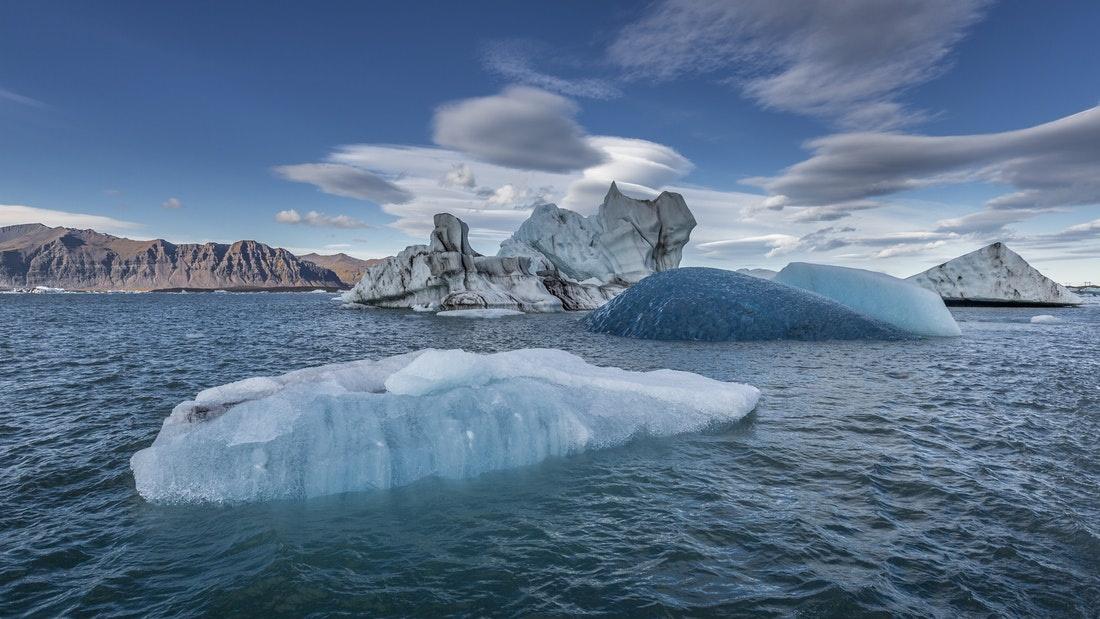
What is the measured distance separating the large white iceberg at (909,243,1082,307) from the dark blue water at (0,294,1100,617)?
200ft

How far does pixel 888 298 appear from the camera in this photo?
22562 millimetres

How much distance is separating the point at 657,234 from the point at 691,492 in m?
64.6

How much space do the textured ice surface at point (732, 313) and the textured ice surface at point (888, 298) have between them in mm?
1835

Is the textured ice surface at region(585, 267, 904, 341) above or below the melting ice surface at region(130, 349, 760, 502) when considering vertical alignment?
above

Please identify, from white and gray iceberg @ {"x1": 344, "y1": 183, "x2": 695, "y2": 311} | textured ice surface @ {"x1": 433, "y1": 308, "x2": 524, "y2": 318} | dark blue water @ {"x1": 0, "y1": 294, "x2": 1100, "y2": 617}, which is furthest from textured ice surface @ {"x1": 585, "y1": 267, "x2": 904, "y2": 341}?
white and gray iceberg @ {"x1": 344, "y1": 183, "x2": 695, "y2": 311}

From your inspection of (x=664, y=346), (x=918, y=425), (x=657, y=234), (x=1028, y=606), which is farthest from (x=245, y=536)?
(x=657, y=234)

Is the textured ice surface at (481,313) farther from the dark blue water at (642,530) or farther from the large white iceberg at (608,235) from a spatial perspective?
the dark blue water at (642,530)

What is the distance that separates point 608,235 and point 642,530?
63662 millimetres

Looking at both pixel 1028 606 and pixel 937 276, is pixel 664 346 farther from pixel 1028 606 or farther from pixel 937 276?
pixel 937 276

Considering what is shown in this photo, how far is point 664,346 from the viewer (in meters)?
18.5

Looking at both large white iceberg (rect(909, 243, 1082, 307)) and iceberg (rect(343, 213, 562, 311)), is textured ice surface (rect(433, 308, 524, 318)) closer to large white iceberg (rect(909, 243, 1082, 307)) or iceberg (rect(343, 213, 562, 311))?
iceberg (rect(343, 213, 562, 311))

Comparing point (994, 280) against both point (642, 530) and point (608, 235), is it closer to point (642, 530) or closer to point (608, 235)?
point (608, 235)

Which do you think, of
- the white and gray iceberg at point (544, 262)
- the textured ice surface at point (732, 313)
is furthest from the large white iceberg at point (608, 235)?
the textured ice surface at point (732, 313)

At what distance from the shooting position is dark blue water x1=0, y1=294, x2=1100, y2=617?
11.5 ft
